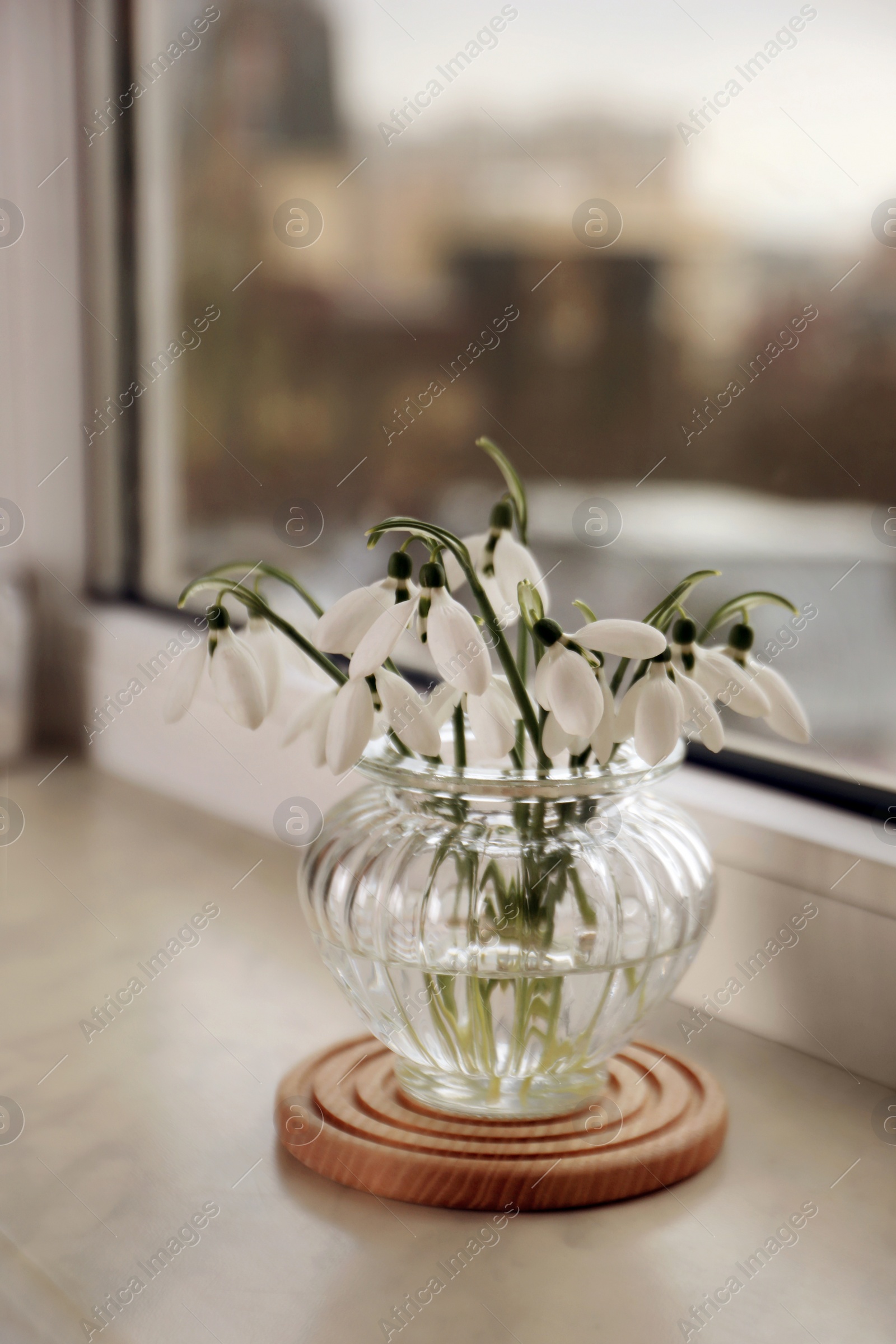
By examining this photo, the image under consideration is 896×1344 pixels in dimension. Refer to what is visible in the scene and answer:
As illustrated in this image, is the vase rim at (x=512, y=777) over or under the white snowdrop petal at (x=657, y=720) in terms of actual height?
under

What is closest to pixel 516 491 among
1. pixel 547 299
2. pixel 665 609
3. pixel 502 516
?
pixel 502 516

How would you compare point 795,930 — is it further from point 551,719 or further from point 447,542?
point 447,542

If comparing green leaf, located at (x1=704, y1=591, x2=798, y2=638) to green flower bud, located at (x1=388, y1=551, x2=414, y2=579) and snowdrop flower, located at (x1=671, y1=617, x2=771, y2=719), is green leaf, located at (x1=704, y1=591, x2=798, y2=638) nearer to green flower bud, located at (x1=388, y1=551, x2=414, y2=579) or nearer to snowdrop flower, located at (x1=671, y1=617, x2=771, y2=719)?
snowdrop flower, located at (x1=671, y1=617, x2=771, y2=719)

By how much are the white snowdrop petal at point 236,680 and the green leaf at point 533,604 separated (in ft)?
0.48

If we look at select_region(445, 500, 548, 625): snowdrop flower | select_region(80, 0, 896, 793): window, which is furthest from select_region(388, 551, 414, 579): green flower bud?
select_region(80, 0, 896, 793): window

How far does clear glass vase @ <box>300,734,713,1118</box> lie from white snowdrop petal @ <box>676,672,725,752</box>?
57 mm

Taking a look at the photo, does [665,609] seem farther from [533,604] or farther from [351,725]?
[351,725]

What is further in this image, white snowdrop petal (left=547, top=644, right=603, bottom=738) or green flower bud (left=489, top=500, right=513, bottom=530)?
green flower bud (left=489, top=500, right=513, bottom=530)

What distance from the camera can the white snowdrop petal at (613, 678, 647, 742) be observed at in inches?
24.5

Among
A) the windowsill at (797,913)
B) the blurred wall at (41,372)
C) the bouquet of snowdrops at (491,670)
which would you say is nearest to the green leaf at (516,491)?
the bouquet of snowdrops at (491,670)

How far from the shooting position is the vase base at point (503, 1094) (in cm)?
70

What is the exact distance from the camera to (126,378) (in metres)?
1.54

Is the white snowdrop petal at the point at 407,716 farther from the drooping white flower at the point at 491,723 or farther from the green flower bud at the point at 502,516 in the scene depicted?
the green flower bud at the point at 502,516

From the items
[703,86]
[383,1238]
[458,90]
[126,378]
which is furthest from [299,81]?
[383,1238]
